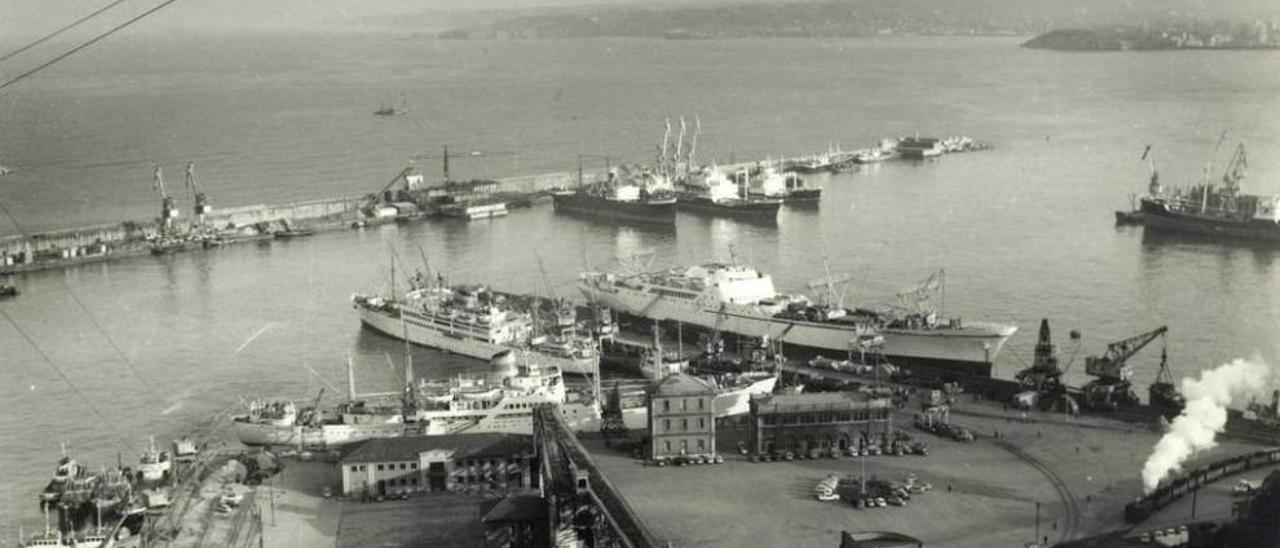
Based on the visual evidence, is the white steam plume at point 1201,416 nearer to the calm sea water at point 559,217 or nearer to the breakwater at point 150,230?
the calm sea water at point 559,217

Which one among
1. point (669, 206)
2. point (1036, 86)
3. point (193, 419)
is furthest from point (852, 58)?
point (193, 419)

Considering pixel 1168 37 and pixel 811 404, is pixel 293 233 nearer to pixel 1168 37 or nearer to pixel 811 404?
pixel 811 404

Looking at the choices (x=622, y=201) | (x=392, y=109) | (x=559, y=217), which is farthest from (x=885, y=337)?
(x=392, y=109)

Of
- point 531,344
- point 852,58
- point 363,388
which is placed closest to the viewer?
point 363,388

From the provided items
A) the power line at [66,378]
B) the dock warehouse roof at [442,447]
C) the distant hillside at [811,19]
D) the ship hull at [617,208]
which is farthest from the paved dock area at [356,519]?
the distant hillside at [811,19]

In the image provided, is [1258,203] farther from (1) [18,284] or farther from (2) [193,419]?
(1) [18,284]

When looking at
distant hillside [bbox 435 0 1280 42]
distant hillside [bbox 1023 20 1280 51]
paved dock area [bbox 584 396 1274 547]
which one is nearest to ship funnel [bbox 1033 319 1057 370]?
paved dock area [bbox 584 396 1274 547]

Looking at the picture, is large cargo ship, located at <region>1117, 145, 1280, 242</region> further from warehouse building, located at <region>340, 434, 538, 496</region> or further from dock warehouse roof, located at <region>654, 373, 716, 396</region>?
warehouse building, located at <region>340, 434, 538, 496</region>
